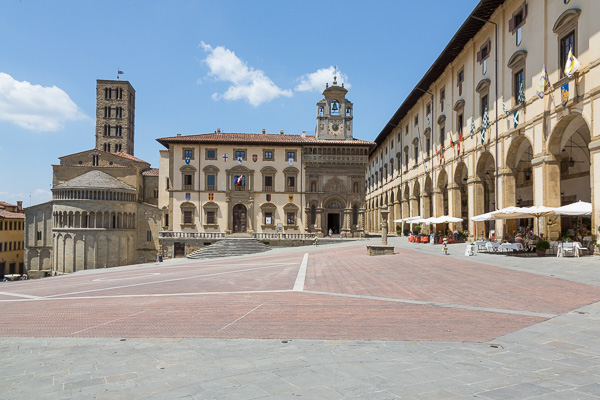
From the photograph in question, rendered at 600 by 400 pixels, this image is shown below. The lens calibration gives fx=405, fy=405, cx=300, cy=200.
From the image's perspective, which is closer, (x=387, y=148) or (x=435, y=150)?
(x=435, y=150)

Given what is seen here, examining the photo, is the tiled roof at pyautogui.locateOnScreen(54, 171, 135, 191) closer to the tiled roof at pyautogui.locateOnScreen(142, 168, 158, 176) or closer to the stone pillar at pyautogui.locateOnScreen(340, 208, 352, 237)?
the tiled roof at pyautogui.locateOnScreen(142, 168, 158, 176)

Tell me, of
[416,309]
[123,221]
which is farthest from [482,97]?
[123,221]

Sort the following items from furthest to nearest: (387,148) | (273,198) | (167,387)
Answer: (387,148)
(273,198)
(167,387)

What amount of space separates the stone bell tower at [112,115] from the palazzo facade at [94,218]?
24.5 meters

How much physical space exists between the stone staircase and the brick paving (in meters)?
22.8

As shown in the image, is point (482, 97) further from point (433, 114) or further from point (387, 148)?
point (387, 148)

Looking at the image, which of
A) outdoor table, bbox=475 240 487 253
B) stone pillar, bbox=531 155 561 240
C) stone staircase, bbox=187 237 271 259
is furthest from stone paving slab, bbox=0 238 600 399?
stone staircase, bbox=187 237 271 259

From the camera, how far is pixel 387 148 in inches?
2467

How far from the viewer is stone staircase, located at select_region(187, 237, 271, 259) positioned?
3953cm

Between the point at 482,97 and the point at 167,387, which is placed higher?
the point at 482,97

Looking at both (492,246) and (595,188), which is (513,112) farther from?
(492,246)

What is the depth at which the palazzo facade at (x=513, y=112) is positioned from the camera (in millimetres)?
19578

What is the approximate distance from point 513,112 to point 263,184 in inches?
1217

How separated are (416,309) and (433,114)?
1326 inches
